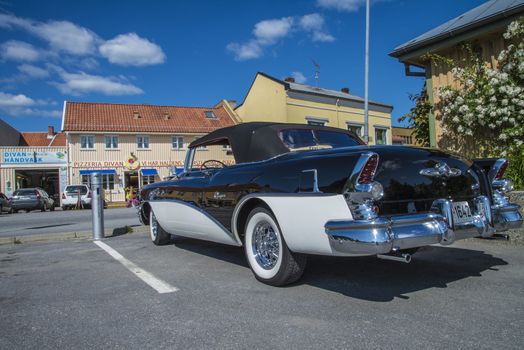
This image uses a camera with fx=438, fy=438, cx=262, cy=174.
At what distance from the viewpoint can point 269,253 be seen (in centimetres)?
409

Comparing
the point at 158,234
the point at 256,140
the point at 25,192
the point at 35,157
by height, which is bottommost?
the point at 158,234

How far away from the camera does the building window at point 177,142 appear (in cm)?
3450

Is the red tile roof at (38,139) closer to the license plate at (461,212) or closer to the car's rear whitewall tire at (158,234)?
the car's rear whitewall tire at (158,234)

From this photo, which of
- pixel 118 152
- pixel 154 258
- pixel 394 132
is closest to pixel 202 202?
pixel 154 258

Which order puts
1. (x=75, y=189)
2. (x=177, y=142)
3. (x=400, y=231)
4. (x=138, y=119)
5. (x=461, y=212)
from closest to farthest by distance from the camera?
(x=400, y=231) < (x=461, y=212) < (x=75, y=189) < (x=138, y=119) < (x=177, y=142)

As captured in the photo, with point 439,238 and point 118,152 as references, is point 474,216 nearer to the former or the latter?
point 439,238

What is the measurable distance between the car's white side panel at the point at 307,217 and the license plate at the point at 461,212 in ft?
3.30

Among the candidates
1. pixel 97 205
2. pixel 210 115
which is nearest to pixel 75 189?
pixel 210 115

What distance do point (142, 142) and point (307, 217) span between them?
31737 mm

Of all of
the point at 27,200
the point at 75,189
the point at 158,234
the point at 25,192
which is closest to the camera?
the point at 158,234

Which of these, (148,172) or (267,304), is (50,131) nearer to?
(148,172)

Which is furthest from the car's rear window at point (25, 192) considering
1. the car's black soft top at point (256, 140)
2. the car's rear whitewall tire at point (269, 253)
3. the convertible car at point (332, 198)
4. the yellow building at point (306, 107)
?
the car's rear whitewall tire at point (269, 253)

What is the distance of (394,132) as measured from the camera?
47.8 metres

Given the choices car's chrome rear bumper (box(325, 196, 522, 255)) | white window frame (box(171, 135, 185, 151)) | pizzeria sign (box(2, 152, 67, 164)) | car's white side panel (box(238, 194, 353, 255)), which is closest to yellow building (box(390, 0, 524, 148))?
car's chrome rear bumper (box(325, 196, 522, 255))
